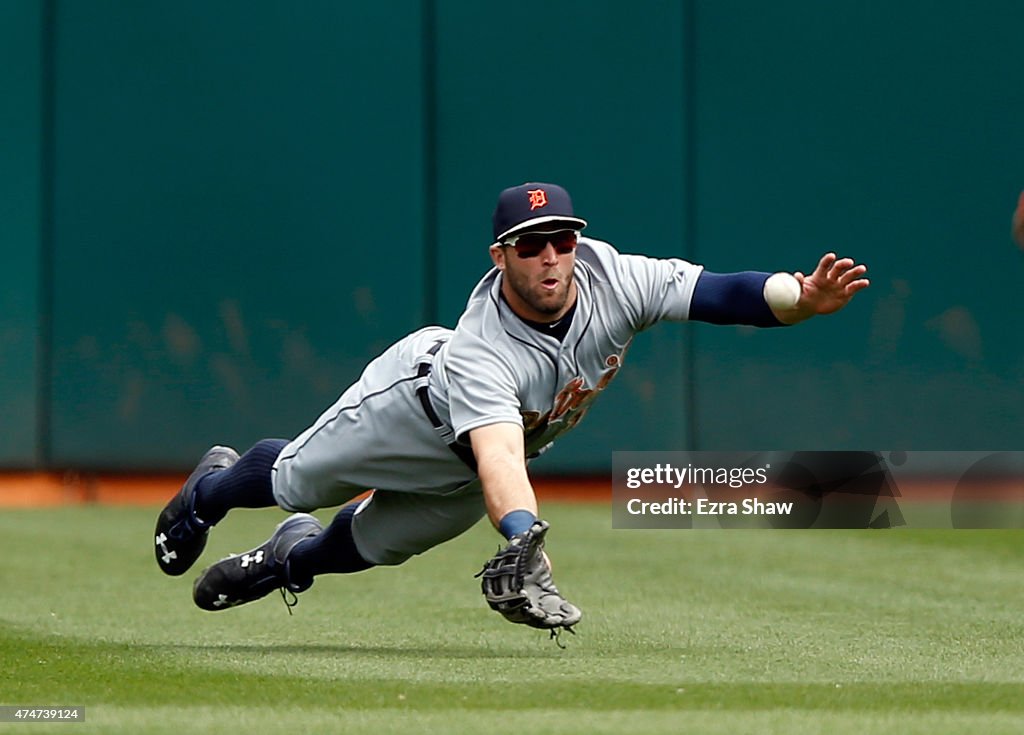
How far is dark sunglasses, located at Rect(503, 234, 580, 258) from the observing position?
504 centimetres

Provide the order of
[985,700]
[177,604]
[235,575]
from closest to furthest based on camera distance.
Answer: [985,700]
[235,575]
[177,604]

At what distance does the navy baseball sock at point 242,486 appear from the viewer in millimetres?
5742

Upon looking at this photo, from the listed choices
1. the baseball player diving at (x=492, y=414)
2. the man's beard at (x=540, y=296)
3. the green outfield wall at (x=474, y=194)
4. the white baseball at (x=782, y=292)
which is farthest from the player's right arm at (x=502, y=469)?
the green outfield wall at (x=474, y=194)

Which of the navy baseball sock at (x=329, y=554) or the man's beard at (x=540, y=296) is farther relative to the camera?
the navy baseball sock at (x=329, y=554)

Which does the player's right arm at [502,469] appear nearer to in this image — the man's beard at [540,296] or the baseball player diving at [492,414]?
the baseball player diving at [492,414]

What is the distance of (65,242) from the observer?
11062mm

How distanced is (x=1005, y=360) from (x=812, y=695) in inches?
279

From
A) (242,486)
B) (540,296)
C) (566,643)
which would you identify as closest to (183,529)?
(242,486)

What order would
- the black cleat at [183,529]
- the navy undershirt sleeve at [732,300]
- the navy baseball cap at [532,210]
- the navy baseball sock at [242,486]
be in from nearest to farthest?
1. the navy baseball cap at [532,210]
2. the navy undershirt sleeve at [732,300]
3. the navy baseball sock at [242,486]
4. the black cleat at [183,529]

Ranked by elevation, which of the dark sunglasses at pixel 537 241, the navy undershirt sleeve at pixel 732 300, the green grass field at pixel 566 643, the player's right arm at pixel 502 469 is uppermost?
the dark sunglasses at pixel 537 241

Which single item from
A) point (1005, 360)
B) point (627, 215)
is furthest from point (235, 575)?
point (1005, 360)

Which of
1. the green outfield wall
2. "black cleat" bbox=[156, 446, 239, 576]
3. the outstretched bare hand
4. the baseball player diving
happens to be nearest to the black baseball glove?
the baseball player diving

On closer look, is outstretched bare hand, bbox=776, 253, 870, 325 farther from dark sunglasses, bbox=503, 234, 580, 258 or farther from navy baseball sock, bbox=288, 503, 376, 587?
navy baseball sock, bbox=288, 503, 376, 587

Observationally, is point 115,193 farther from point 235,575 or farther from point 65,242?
point 235,575
